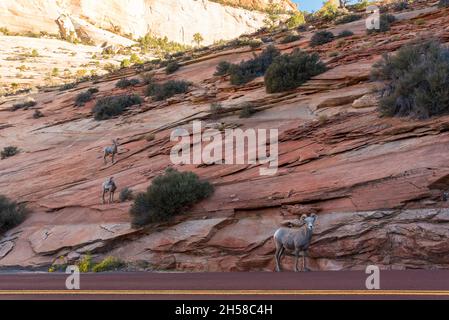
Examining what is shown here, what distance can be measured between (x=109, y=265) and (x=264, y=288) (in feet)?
18.0

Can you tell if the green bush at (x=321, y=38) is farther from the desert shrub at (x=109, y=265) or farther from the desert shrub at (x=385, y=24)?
the desert shrub at (x=109, y=265)

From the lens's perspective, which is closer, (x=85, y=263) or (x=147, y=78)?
(x=85, y=263)

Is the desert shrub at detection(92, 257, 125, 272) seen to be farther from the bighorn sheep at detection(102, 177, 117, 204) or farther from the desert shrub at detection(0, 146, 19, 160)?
the desert shrub at detection(0, 146, 19, 160)

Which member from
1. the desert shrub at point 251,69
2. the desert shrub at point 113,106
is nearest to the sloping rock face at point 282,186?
the desert shrub at point 251,69

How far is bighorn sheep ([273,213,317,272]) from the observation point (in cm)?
889

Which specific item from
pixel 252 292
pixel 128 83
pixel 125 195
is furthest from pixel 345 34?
pixel 252 292

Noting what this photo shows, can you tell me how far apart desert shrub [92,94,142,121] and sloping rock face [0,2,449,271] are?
2.73 metres

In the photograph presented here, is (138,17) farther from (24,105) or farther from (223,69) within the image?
(223,69)

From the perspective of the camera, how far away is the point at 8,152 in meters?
23.4

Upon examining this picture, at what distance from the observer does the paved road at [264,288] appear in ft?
18.4

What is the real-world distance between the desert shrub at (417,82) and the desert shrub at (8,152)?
59.4 feet

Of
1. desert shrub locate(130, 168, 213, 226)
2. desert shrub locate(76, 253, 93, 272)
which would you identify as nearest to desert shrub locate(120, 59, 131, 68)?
desert shrub locate(130, 168, 213, 226)

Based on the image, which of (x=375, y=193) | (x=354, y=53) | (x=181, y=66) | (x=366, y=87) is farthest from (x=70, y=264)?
(x=181, y=66)
